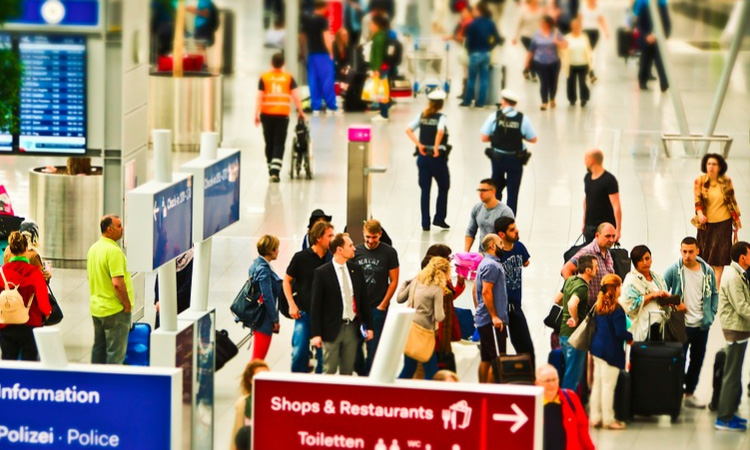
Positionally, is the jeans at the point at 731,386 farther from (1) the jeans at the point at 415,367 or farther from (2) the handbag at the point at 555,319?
(1) the jeans at the point at 415,367

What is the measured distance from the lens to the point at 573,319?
10883 mm

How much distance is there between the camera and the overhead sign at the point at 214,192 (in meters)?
8.26

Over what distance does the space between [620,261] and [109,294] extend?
13.4 ft

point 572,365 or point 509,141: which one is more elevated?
point 509,141

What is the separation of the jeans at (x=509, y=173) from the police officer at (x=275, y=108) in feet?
13.0

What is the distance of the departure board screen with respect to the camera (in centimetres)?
1361

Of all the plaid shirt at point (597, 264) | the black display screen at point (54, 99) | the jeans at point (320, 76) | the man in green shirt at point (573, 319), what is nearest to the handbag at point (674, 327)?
the plaid shirt at point (597, 264)

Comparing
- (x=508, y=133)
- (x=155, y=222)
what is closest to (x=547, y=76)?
(x=508, y=133)

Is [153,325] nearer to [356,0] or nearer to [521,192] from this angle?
[521,192]

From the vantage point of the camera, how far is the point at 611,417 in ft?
35.3

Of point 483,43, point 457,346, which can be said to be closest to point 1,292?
point 457,346

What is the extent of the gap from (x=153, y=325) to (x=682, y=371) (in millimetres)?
4500

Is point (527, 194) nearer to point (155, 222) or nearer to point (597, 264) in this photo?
point (597, 264)

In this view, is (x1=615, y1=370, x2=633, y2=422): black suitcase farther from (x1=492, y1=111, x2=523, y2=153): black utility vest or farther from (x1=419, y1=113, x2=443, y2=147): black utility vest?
(x1=419, y1=113, x2=443, y2=147): black utility vest
